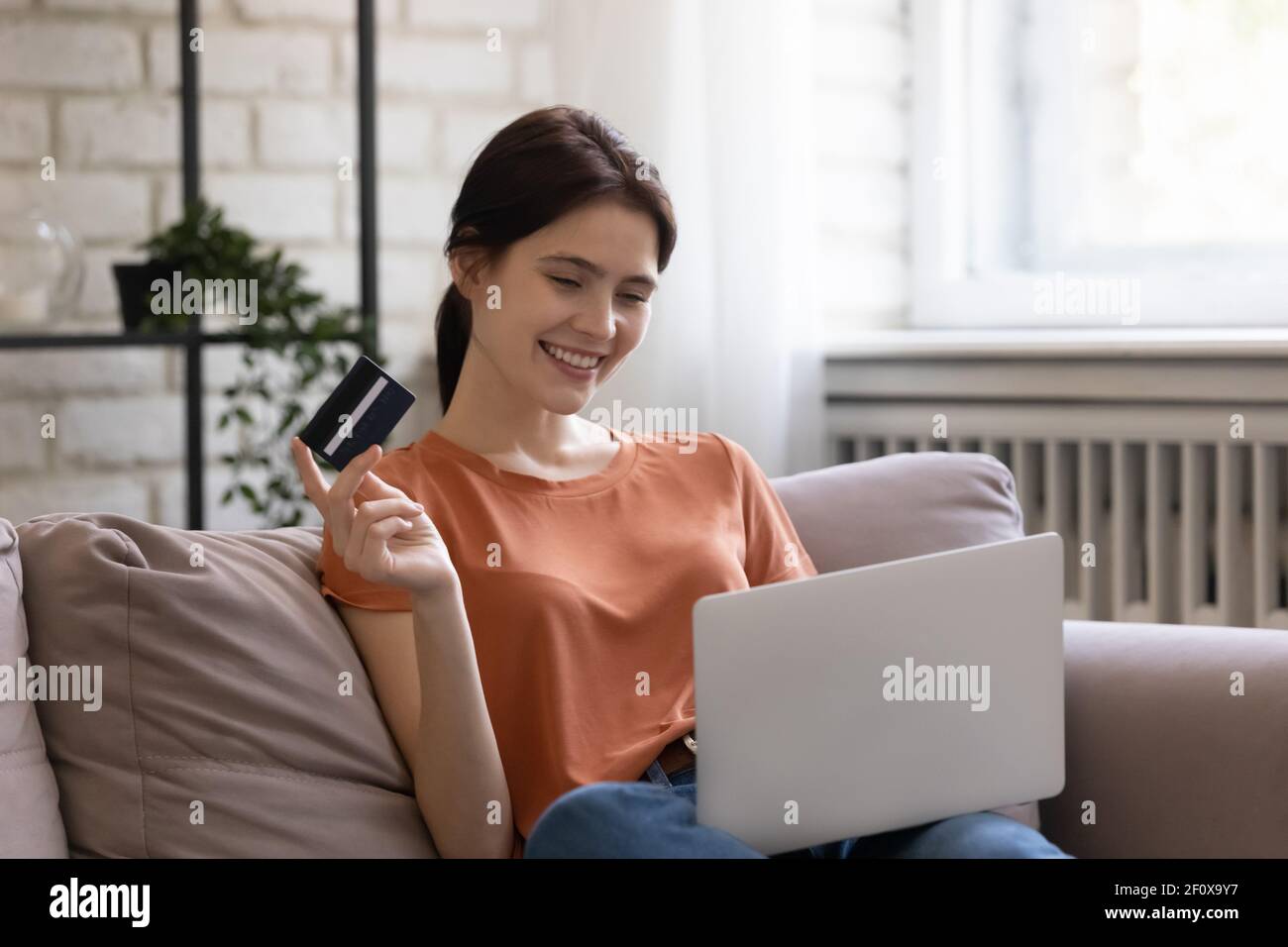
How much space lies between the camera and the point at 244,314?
2020 mm

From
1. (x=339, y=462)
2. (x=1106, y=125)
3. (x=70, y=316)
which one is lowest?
(x=339, y=462)

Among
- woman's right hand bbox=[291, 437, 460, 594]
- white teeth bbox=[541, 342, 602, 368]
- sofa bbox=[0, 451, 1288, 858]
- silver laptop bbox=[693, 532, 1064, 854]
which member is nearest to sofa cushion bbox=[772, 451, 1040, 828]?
sofa bbox=[0, 451, 1288, 858]

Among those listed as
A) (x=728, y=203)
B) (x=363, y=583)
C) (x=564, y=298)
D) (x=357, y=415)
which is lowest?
(x=363, y=583)

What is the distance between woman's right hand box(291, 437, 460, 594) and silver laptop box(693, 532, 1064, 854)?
215 mm

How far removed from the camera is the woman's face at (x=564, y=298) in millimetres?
1330

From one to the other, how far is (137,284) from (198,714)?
967mm

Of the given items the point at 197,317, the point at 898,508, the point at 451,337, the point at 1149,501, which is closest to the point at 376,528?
the point at 451,337

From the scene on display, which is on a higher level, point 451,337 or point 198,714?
point 451,337

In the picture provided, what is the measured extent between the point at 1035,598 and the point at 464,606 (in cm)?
46

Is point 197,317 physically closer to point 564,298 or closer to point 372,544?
point 564,298

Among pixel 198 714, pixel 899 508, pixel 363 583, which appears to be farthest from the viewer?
pixel 899 508

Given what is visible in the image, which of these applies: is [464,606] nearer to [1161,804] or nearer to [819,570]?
[819,570]
